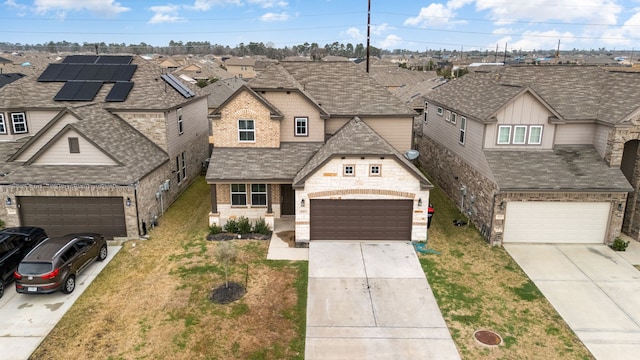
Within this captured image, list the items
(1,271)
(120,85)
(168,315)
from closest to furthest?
(168,315), (1,271), (120,85)

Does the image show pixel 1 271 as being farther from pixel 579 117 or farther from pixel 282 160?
pixel 579 117

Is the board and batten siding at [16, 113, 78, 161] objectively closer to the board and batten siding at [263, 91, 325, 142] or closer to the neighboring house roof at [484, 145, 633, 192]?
the board and batten siding at [263, 91, 325, 142]

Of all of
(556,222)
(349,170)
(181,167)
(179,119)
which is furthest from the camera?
(181,167)

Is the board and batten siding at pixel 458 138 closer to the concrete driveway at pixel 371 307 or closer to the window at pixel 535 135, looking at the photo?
the window at pixel 535 135

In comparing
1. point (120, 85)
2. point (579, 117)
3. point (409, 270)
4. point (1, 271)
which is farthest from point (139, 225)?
point (579, 117)

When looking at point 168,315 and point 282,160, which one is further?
point 282,160

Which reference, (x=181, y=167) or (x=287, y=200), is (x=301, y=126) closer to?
(x=287, y=200)

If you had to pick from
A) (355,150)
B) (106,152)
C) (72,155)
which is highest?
(355,150)

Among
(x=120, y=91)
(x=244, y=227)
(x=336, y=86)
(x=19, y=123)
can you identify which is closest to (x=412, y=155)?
(x=336, y=86)
